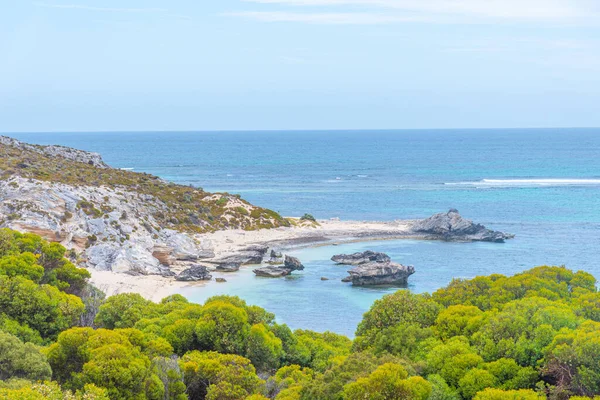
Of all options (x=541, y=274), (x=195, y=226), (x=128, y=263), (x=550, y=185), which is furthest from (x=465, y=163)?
(x=541, y=274)

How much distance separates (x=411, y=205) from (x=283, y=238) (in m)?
33.4

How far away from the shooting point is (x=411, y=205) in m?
91.3

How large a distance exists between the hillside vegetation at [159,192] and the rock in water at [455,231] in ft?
48.8

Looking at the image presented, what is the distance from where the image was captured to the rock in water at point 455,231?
6588 cm

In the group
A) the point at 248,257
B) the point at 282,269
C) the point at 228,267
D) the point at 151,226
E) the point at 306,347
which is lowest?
the point at 228,267

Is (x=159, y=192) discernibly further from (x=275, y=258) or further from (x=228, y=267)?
(x=228, y=267)

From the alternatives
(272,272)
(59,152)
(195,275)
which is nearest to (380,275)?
(272,272)

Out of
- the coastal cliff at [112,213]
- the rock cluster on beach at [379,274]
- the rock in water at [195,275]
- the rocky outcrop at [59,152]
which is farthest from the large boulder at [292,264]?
the rocky outcrop at [59,152]

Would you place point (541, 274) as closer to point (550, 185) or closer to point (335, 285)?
point (335, 285)

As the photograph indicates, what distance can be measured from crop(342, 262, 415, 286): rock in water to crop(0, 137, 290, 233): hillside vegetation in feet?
64.5

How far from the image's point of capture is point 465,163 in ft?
567

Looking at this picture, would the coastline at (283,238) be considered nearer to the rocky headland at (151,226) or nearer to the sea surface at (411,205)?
the rocky headland at (151,226)

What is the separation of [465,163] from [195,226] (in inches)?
4831

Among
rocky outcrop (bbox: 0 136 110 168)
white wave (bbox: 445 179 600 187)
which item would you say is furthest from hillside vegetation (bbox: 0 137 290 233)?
white wave (bbox: 445 179 600 187)
